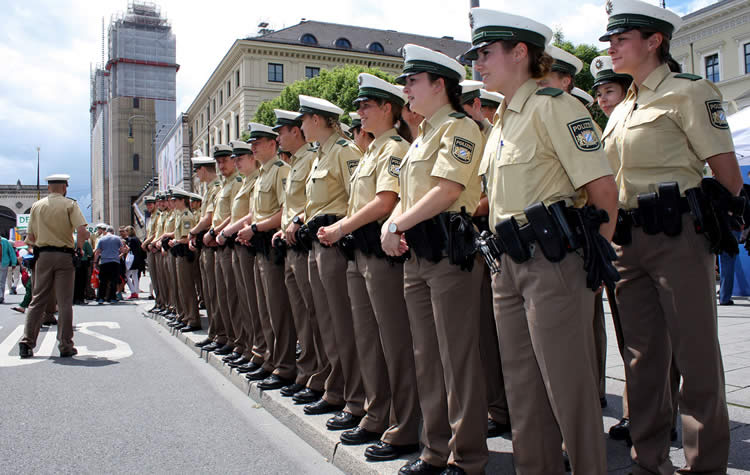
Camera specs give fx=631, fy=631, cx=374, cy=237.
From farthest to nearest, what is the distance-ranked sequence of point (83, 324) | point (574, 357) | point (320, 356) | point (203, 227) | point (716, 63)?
point (716, 63) → point (83, 324) → point (203, 227) → point (320, 356) → point (574, 357)

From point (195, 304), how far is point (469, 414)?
7198 millimetres

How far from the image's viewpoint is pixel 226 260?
690cm

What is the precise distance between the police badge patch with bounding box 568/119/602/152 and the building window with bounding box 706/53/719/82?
1584 inches

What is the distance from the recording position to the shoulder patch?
2928 mm

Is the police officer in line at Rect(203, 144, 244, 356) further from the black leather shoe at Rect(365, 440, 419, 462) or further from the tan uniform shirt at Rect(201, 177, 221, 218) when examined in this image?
the black leather shoe at Rect(365, 440, 419, 462)

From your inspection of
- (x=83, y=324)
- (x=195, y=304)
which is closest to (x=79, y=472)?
(x=195, y=304)

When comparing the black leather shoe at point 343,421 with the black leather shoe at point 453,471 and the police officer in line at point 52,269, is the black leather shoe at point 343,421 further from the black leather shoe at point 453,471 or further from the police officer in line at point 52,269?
the police officer in line at point 52,269

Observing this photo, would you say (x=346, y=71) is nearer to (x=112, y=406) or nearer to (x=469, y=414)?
(x=112, y=406)

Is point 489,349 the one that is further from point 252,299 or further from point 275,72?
point 275,72

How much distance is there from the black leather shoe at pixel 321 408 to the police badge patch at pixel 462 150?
2.39 m

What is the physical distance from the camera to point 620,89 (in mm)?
4000

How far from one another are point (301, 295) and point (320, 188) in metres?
0.96

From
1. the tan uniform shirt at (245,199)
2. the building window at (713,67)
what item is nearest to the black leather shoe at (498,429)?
the tan uniform shirt at (245,199)

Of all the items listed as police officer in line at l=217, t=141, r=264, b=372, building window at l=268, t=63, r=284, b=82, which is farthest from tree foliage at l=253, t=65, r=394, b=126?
police officer in line at l=217, t=141, r=264, b=372
